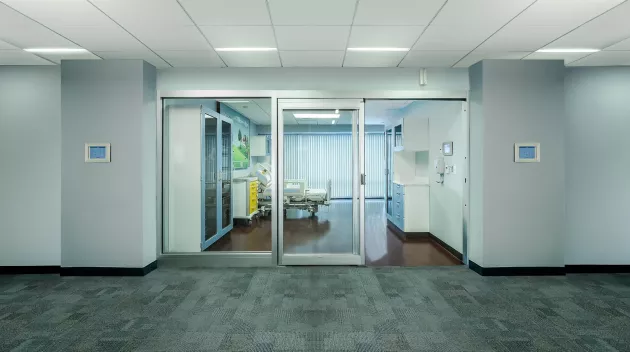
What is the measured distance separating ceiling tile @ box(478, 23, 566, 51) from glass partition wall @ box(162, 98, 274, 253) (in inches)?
104

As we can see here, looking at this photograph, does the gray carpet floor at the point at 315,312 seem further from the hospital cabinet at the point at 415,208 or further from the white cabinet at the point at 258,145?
the white cabinet at the point at 258,145

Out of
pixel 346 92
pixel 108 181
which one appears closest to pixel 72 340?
pixel 108 181

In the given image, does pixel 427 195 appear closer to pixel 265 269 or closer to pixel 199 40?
pixel 265 269

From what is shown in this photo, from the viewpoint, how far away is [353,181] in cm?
395

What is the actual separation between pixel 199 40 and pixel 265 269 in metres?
2.33

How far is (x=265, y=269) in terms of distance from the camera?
3779 mm

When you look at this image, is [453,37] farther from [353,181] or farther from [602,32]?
[353,181]

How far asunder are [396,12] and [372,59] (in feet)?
3.45

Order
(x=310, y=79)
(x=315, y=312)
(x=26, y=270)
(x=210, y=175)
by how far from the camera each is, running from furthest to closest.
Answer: (x=210, y=175), (x=310, y=79), (x=26, y=270), (x=315, y=312)

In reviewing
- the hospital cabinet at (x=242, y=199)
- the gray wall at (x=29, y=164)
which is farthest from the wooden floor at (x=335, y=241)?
the gray wall at (x=29, y=164)

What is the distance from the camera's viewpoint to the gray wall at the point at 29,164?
3.70 meters

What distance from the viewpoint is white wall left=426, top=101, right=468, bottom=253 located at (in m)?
4.23

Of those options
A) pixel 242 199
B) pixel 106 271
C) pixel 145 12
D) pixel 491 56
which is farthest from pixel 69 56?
pixel 491 56

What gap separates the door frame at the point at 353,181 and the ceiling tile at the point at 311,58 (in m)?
0.37
